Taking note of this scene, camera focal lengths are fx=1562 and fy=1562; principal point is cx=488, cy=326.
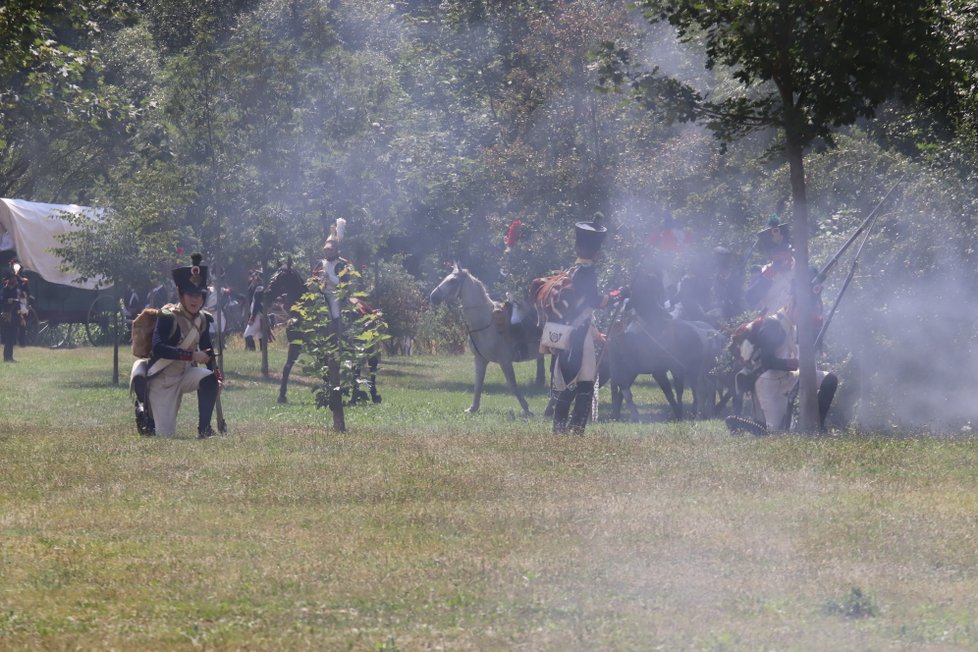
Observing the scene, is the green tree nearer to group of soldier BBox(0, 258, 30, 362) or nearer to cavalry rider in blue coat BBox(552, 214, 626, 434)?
cavalry rider in blue coat BBox(552, 214, 626, 434)

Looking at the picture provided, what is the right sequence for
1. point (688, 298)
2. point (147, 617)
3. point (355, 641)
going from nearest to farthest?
point (355, 641), point (147, 617), point (688, 298)

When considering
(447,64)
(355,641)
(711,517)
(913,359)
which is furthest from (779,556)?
(447,64)

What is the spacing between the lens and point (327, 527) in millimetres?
10438

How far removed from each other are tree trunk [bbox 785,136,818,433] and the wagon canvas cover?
2720 cm

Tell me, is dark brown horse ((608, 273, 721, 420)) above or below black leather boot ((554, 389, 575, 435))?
above

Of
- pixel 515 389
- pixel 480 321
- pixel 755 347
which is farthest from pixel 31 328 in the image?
pixel 755 347

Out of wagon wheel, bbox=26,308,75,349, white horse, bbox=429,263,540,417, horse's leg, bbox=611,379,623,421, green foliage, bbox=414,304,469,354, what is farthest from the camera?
wagon wheel, bbox=26,308,75,349

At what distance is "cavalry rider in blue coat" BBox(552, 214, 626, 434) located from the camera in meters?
15.7

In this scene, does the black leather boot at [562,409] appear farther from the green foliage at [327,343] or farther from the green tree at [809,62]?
the green tree at [809,62]

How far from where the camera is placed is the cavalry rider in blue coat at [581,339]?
51.4 feet

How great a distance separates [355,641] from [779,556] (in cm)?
295

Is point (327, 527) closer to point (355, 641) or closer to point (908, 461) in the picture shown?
point (355, 641)

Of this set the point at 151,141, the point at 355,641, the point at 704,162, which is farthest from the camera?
the point at 151,141

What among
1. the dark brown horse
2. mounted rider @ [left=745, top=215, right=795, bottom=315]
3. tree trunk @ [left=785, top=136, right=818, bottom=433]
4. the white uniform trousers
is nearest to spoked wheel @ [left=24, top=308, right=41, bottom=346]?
the dark brown horse
